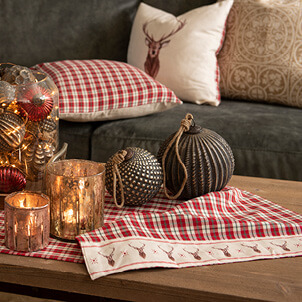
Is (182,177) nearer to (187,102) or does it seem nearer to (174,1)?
(187,102)

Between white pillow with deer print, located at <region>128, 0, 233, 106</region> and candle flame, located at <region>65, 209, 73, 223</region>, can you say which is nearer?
candle flame, located at <region>65, 209, 73, 223</region>

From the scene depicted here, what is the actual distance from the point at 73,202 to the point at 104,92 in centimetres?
97

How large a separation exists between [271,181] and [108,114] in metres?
0.76

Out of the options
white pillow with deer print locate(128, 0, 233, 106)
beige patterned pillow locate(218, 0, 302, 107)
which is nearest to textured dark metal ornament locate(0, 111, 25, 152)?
white pillow with deer print locate(128, 0, 233, 106)

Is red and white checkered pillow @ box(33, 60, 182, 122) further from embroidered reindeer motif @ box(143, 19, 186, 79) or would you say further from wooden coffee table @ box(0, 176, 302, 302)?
wooden coffee table @ box(0, 176, 302, 302)

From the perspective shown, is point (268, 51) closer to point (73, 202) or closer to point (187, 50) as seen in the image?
point (187, 50)

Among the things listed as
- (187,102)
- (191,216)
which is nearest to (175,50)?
(187,102)

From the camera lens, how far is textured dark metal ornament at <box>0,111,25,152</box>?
948mm

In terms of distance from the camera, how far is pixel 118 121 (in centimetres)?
181

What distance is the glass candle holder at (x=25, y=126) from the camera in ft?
3.14

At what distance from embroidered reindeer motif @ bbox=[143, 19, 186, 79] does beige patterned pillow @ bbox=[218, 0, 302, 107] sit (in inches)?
10.3

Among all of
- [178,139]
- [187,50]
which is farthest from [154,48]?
[178,139]

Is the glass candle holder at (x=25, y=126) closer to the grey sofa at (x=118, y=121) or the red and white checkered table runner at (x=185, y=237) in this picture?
the red and white checkered table runner at (x=185, y=237)

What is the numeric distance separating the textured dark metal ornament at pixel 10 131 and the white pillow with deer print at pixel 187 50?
1.14m
